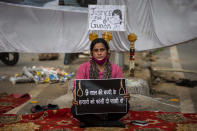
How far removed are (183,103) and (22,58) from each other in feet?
23.7

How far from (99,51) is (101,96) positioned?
1.91 feet

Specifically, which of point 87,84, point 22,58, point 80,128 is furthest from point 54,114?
point 22,58

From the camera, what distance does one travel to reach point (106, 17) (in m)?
5.68

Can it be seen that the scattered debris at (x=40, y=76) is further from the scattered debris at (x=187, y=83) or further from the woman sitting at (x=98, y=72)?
the woman sitting at (x=98, y=72)

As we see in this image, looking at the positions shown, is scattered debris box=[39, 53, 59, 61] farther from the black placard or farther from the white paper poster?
the black placard

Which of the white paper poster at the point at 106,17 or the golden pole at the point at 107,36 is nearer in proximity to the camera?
the golden pole at the point at 107,36

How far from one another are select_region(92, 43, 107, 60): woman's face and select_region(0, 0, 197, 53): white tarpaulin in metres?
1.93

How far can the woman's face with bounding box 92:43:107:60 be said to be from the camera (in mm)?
3951

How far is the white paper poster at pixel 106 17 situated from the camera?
5.69 m

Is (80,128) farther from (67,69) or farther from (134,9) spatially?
(67,69)

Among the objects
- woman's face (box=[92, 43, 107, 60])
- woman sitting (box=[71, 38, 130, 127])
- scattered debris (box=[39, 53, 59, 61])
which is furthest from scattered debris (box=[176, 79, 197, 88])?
scattered debris (box=[39, 53, 59, 61])

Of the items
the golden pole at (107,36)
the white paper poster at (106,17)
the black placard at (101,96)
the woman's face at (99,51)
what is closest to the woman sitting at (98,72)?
the woman's face at (99,51)

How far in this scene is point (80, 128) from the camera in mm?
3904

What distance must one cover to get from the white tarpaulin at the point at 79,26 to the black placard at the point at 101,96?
7.38 feet
